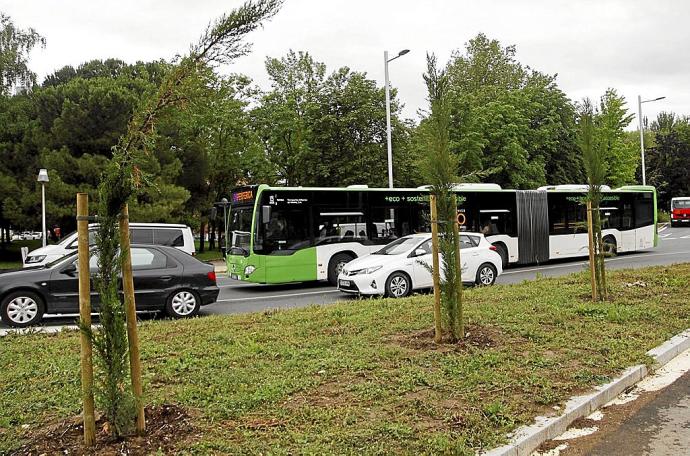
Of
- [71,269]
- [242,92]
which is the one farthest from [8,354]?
[242,92]

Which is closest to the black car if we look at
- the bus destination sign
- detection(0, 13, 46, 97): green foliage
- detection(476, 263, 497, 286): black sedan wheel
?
the bus destination sign

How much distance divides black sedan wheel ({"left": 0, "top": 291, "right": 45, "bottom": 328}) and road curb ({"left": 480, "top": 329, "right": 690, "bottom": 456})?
344 inches

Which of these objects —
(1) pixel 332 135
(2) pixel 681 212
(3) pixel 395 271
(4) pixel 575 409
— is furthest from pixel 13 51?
(2) pixel 681 212

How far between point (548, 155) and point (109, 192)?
39522mm

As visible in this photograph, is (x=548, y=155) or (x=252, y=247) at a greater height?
(x=548, y=155)

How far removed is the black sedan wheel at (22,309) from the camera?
9797 mm

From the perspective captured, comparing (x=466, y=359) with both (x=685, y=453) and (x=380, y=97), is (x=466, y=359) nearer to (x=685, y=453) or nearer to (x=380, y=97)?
(x=685, y=453)

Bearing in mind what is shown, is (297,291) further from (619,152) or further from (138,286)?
(619,152)

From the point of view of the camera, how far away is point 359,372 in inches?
227

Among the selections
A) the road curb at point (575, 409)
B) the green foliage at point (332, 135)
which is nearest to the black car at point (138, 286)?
the road curb at point (575, 409)

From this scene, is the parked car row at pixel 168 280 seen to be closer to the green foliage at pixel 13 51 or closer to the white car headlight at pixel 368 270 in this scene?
the white car headlight at pixel 368 270

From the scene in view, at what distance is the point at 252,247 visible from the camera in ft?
49.1

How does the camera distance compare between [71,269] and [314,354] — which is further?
[71,269]

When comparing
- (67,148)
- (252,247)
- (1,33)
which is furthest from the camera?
(1,33)
